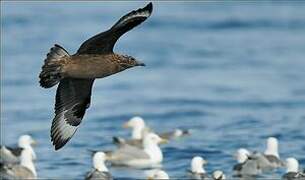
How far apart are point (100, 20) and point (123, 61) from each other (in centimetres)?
2225

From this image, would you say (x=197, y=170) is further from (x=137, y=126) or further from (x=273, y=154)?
(x=137, y=126)

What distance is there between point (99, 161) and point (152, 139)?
2195 millimetres

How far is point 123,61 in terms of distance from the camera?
11.6 m

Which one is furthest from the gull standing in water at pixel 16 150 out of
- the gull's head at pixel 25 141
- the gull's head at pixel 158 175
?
the gull's head at pixel 158 175

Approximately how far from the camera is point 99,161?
17.0 m

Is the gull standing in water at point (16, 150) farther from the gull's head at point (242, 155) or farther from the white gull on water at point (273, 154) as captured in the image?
the white gull on water at point (273, 154)

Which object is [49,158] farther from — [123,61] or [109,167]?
[123,61]

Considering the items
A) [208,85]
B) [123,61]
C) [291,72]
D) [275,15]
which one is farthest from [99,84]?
[123,61]

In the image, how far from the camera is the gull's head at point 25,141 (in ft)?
60.7

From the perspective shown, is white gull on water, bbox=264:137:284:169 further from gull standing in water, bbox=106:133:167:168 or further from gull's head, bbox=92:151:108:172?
gull's head, bbox=92:151:108:172

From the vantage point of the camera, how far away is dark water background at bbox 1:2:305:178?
19.7 m

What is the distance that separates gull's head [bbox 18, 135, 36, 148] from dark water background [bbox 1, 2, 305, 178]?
282 mm

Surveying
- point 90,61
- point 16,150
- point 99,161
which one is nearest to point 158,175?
point 99,161

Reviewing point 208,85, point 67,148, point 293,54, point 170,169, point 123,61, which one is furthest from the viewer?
point 293,54
